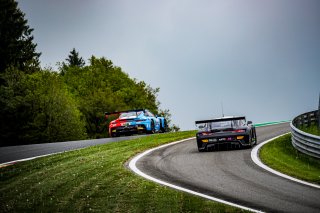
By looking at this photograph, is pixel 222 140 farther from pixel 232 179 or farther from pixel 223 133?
pixel 232 179

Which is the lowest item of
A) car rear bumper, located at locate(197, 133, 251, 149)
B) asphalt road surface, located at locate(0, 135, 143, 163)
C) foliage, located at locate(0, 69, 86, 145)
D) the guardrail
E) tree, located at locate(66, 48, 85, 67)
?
the guardrail

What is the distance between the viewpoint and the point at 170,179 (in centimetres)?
986

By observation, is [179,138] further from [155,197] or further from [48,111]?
[48,111]

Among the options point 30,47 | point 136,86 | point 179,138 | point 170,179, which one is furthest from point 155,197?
point 136,86

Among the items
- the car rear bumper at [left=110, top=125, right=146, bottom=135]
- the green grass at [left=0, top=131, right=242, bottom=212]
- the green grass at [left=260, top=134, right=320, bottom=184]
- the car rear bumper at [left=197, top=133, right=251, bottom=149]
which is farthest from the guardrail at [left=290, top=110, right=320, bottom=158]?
the car rear bumper at [left=110, top=125, right=146, bottom=135]

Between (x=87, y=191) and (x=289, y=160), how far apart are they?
→ 6.67 meters

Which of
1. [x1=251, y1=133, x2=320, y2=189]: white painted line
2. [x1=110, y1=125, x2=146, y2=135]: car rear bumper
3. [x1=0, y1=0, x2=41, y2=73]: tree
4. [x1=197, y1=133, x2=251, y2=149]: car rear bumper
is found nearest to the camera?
[x1=251, y1=133, x2=320, y2=189]: white painted line

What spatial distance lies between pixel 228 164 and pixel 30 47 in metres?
43.1

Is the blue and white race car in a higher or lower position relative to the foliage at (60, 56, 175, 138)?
lower

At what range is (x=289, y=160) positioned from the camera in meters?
13.1

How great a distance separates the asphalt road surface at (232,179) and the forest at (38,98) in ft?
102

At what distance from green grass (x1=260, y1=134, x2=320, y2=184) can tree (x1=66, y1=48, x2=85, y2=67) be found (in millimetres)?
73785

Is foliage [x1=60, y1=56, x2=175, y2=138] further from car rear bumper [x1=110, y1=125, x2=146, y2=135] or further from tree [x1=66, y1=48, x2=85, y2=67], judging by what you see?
car rear bumper [x1=110, y1=125, x2=146, y2=135]

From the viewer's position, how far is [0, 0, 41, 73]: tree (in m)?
48.3
